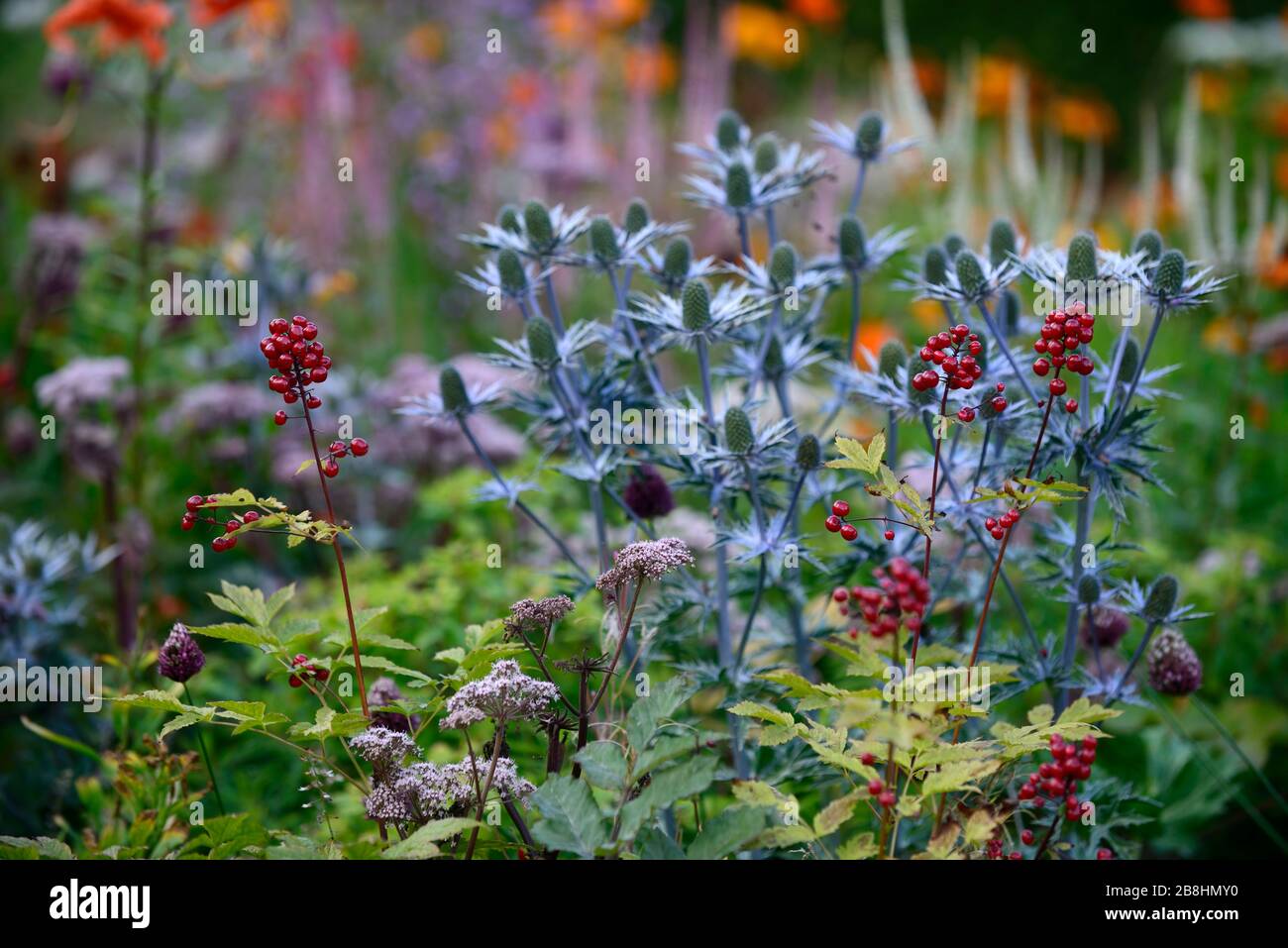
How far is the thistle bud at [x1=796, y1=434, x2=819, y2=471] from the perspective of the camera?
6.52 feet

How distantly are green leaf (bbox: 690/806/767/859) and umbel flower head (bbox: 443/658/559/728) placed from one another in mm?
280

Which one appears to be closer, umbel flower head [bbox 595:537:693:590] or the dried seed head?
umbel flower head [bbox 595:537:693:590]

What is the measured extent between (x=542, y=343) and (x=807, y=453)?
50cm

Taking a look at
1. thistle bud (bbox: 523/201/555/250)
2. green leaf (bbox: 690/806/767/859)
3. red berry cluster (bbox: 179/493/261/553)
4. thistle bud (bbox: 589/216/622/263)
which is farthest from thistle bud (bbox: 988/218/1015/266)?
red berry cluster (bbox: 179/493/261/553)

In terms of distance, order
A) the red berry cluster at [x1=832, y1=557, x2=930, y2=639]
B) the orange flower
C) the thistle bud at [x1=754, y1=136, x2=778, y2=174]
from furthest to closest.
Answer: the orange flower → the thistle bud at [x1=754, y1=136, x2=778, y2=174] → the red berry cluster at [x1=832, y1=557, x2=930, y2=639]

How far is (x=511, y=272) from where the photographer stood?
2.11 m

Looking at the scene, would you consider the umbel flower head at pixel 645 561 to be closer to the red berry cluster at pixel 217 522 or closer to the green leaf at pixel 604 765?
the green leaf at pixel 604 765

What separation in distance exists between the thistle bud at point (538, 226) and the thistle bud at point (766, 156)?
46 cm

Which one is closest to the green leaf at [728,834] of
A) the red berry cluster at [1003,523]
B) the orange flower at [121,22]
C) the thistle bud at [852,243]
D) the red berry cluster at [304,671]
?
the red berry cluster at [1003,523]

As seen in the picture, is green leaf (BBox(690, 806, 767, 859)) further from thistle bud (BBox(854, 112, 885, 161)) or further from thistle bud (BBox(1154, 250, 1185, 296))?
thistle bud (BBox(854, 112, 885, 161))

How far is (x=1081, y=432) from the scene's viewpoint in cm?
195

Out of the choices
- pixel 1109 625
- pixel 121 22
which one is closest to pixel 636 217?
pixel 1109 625
